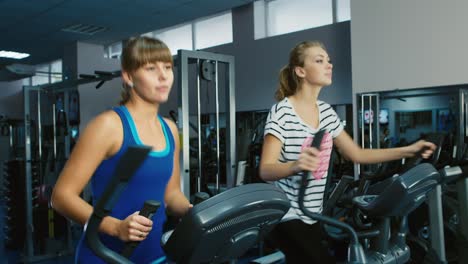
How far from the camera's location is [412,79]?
447 centimetres

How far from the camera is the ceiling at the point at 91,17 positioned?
6691 mm

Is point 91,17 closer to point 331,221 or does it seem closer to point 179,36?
point 179,36

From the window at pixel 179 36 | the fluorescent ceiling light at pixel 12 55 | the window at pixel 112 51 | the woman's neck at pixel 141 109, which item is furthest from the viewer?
the fluorescent ceiling light at pixel 12 55

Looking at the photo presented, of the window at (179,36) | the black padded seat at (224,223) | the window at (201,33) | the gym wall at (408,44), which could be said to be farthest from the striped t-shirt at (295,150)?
the window at (179,36)

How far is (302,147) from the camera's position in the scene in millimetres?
1727

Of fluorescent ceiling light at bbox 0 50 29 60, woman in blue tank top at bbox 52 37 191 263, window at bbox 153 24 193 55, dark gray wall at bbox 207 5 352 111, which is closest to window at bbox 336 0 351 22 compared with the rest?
dark gray wall at bbox 207 5 352 111

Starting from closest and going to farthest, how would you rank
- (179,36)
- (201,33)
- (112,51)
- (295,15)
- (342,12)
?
(342,12) < (295,15) < (201,33) < (179,36) < (112,51)

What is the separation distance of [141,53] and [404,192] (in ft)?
3.49

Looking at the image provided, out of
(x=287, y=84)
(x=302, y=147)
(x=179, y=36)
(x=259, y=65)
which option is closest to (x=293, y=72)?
(x=287, y=84)

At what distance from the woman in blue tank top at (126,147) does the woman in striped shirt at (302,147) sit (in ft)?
1.53

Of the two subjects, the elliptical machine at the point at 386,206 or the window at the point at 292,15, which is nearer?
the elliptical machine at the point at 386,206

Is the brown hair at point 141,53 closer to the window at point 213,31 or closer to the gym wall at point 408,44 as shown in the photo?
the gym wall at point 408,44

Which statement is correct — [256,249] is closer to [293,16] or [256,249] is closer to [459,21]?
[459,21]

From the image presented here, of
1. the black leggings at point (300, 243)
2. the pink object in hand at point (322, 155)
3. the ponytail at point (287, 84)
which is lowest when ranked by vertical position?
the black leggings at point (300, 243)
